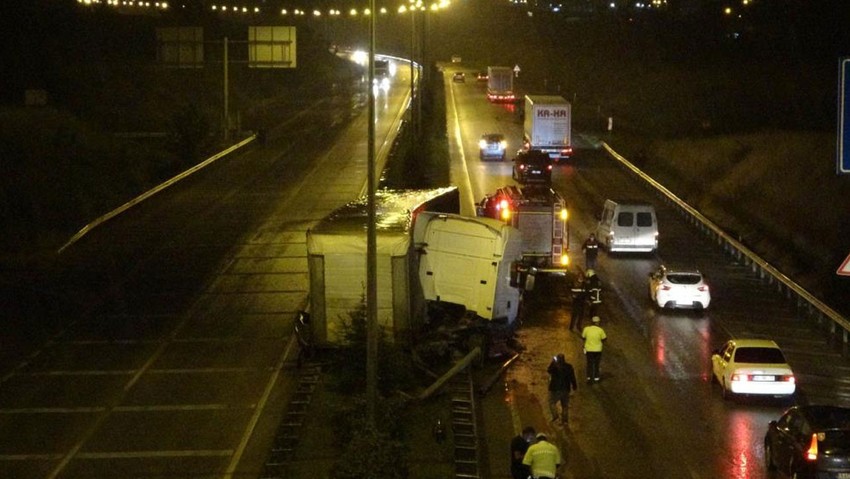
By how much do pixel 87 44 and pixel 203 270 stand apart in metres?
67.2

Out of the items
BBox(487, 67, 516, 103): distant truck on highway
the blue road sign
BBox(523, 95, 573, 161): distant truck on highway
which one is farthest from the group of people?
BBox(487, 67, 516, 103): distant truck on highway

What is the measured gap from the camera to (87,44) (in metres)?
95.8

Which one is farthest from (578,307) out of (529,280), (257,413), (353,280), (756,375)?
(257,413)

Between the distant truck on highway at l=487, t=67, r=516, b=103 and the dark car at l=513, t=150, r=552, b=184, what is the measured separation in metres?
38.8

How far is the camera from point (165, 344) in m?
26.4

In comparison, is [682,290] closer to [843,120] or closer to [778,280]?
[778,280]

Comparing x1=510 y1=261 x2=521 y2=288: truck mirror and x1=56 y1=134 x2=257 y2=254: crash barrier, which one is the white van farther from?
x1=56 y1=134 x2=257 y2=254: crash barrier

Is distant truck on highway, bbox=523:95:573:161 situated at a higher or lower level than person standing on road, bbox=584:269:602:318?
higher

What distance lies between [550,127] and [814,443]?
4407 centimetres

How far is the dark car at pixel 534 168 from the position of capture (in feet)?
169

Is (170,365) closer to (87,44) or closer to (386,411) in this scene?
(386,411)

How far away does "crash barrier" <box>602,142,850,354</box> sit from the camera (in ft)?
92.8

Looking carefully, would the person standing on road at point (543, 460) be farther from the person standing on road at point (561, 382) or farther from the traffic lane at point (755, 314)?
the traffic lane at point (755, 314)

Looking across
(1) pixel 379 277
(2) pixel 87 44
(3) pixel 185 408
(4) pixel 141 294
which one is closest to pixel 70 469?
(3) pixel 185 408
